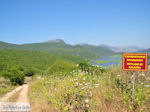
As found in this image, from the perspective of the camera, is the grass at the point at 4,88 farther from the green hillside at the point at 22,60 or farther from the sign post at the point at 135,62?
the green hillside at the point at 22,60

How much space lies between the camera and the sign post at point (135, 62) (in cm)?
368

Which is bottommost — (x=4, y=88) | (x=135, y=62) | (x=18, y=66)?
(x=18, y=66)

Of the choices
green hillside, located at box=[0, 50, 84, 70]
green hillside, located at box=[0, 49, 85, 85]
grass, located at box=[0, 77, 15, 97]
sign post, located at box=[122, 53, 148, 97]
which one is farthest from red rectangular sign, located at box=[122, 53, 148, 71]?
green hillside, located at box=[0, 50, 84, 70]

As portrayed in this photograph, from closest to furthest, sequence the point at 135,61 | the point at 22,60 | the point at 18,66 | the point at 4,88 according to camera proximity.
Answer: the point at 135,61, the point at 4,88, the point at 18,66, the point at 22,60

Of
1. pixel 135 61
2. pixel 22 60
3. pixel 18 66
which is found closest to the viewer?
pixel 135 61

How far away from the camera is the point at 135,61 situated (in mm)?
3764

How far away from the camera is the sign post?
3684mm

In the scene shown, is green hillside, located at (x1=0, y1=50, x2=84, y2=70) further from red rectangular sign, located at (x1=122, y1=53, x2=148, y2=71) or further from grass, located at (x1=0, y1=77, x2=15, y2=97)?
red rectangular sign, located at (x1=122, y1=53, x2=148, y2=71)

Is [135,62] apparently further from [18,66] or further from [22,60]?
[22,60]

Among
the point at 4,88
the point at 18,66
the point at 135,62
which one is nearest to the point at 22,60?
the point at 18,66

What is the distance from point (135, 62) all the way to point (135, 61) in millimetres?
28

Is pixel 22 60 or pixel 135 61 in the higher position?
pixel 135 61

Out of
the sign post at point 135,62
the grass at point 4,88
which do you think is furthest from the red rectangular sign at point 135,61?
the grass at point 4,88

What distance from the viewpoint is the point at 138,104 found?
3.51 m
